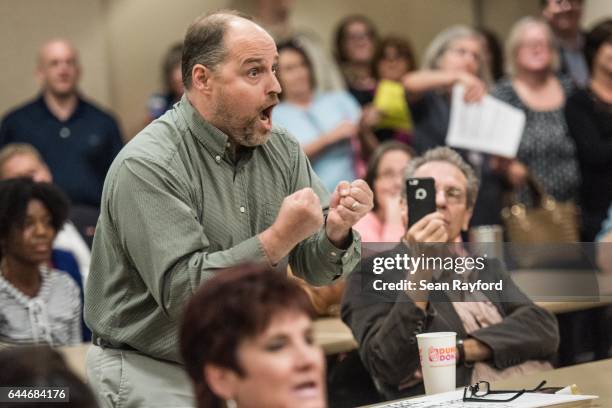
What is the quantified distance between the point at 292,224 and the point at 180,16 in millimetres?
5253

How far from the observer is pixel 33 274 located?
14.5ft

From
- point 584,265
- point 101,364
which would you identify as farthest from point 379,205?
point 101,364

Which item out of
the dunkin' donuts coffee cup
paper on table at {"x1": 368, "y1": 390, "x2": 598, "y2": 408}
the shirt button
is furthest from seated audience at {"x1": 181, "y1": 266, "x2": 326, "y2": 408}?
the shirt button

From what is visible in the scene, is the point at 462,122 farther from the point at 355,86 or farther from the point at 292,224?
the point at 292,224

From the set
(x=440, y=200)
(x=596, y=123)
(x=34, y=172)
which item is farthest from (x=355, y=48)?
(x=440, y=200)

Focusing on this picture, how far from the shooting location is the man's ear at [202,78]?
2.70m

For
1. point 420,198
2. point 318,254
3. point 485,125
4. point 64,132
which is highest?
point 64,132

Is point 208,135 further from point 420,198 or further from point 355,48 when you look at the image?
point 355,48

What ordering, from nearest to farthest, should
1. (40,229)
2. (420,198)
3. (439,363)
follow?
1. (439,363)
2. (420,198)
3. (40,229)

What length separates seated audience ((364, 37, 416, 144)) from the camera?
20.4 feet

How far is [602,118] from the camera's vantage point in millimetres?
5703

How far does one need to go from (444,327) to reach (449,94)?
8.81 ft

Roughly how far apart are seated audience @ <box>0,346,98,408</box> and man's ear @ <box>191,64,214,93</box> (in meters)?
1.16

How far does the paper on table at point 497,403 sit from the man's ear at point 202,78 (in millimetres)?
879
